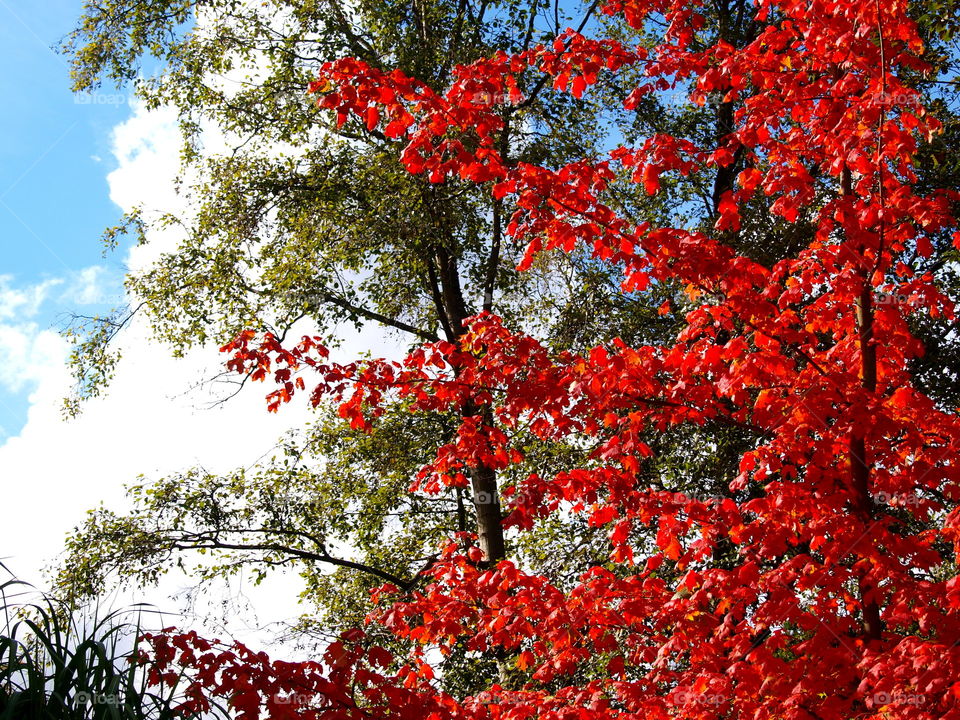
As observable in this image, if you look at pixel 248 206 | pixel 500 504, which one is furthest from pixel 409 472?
pixel 248 206

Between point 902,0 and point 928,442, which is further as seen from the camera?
point 928,442

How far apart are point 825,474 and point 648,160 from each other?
90.9 inches

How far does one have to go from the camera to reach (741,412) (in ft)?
18.9

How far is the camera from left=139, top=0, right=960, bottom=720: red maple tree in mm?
4754

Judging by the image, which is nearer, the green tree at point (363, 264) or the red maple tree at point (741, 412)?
the red maple tree at point (741, 412)

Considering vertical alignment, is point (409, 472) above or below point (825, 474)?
above

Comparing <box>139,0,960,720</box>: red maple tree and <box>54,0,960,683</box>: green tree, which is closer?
<box>139,0,960,720</box>: red maple tree

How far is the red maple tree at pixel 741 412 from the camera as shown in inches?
187

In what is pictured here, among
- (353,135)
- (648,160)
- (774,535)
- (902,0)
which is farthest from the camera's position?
(353,135)

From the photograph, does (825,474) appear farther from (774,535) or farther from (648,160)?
(648,160)

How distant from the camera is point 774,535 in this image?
5.26 meters

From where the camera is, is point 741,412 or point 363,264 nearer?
point 741,412

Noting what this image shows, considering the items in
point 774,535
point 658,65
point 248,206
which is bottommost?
point 774,535

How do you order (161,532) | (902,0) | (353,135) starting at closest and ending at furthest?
(902,0) → (161,532) → (353,135)
